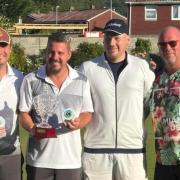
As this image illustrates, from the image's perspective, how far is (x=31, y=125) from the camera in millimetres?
6000

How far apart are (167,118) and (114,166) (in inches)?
33.3

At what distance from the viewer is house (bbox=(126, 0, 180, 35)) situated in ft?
178

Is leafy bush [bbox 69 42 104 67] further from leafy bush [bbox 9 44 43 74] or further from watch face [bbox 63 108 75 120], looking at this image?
watch face [bbox 63 108 75 120]

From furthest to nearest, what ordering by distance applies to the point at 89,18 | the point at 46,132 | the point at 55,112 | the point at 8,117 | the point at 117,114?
1. the point at 89,18
2. the point at 117,114
3. the point at 8,117
4. the point at 55,112
5. the point at 46,132

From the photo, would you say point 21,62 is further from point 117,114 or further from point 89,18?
point 89,18

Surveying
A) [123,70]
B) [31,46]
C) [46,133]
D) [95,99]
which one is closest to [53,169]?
[46,133]

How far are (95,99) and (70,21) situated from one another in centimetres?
6812

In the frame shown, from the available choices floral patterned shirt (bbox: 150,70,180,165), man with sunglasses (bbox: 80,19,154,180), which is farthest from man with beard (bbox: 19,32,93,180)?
floral patterned shirt (bbox: 150,70,180,165)

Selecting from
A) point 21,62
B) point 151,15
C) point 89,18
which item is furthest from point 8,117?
point 89,18

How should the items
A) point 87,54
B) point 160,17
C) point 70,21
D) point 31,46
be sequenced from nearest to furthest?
1. point 87,54
2. point 31,46
3. point 160,17
4. point 70,21

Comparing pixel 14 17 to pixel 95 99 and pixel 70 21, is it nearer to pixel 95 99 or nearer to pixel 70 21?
pixel 70 21

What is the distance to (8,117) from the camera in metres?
6.14

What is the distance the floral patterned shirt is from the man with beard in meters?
0.70

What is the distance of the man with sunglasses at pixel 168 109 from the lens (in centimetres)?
586
